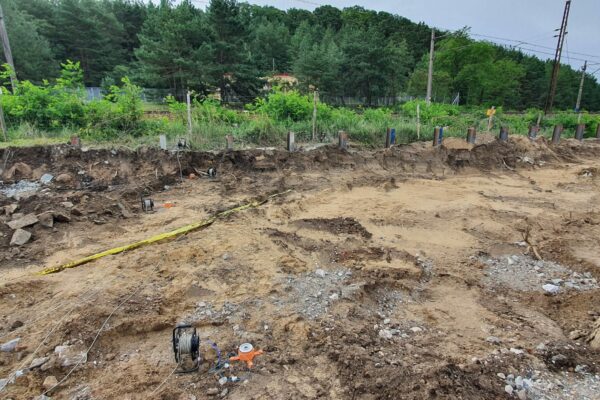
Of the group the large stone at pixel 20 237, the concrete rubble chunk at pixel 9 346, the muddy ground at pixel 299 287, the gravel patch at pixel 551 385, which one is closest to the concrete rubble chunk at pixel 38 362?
the muddy ground at pixel 299 287

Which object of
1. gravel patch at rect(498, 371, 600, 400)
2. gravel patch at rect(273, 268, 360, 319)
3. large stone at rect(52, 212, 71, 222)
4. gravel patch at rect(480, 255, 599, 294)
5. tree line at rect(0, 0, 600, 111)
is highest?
tree line at rect(0, 0, 600, 111)

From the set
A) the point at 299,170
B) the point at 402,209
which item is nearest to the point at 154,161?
the point at 299,170

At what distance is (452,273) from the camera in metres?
4.64

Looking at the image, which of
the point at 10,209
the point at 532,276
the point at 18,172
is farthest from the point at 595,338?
the point at 18,172

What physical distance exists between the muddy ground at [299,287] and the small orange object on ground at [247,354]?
70 mm

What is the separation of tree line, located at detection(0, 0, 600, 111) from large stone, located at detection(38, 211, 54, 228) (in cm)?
1886

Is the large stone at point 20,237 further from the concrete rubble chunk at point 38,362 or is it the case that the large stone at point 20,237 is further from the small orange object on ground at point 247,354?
the small orange object on ground at point 247,354

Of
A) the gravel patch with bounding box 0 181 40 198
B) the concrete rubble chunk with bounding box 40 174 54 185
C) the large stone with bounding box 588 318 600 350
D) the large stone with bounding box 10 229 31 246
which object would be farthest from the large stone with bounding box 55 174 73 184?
the large stone with bounding box 588 318 600 350

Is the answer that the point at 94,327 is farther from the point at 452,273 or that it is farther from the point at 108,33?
the point at 108,33

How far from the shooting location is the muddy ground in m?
2.82

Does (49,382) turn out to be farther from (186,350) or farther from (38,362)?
(186,350)

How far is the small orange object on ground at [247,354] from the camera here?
2988mm

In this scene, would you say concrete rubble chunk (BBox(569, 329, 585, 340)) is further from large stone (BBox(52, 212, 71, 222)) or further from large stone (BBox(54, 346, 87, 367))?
large stone (BBox(52, 212, 71, 222))

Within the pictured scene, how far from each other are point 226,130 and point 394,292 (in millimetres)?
7356
